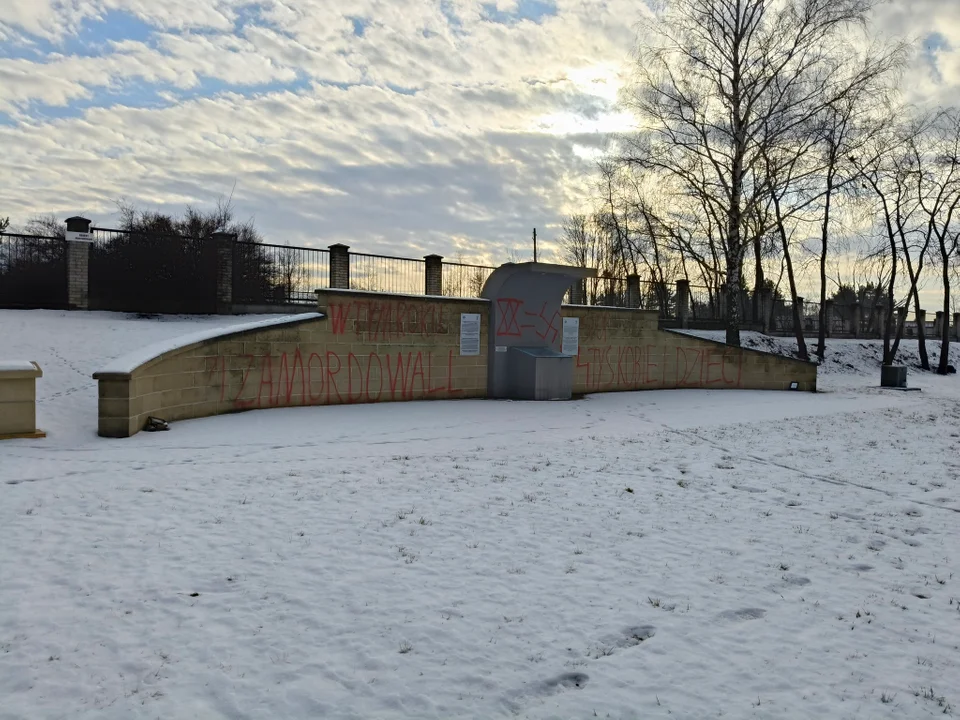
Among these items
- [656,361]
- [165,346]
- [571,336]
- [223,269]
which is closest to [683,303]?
[656,361]

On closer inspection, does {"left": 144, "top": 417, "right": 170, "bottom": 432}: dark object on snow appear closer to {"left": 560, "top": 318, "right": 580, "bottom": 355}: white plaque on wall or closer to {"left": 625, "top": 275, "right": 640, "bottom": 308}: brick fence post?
{"left": 560, "top": 318, "right": 580, "bottom": 355}: white plaque on wall

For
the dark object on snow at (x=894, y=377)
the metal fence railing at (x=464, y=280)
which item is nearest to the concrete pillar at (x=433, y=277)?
the metal fence railing at (x=464, y=280)

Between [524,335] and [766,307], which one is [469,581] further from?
[766,307]

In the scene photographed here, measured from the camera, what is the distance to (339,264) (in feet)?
64.8

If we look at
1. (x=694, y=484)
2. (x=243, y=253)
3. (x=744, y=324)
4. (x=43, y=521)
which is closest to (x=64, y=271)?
(x=243, y=253)

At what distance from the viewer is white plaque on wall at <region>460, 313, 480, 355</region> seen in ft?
47.1

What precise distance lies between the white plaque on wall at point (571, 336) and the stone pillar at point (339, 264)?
7517mm

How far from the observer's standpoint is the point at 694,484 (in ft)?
23.4

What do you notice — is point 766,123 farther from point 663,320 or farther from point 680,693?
point 680,693

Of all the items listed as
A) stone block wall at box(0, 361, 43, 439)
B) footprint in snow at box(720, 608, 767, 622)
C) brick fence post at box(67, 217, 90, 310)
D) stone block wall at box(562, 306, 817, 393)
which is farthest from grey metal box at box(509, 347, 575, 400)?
brick fence post at box(67, 217, 90, 310)

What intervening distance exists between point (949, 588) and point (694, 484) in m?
2.92

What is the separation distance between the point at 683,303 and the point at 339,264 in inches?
623

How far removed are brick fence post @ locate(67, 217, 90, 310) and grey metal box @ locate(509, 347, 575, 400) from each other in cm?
1189

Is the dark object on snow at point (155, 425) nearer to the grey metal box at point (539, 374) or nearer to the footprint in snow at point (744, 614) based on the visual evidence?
the grey metal box at point (539, 374)
